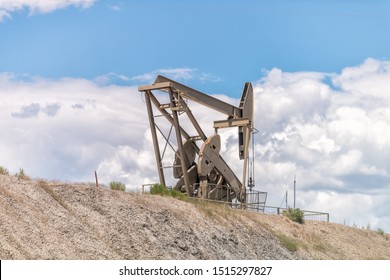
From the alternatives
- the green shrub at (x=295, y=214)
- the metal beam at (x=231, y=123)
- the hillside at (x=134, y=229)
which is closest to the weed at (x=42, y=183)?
the hillside at (x=134, y=229)

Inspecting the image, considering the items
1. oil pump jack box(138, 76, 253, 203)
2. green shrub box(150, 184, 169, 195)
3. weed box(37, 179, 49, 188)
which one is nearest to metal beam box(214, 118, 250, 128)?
oil pump jack box(138, 76, 253, 203)

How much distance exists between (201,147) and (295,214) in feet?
22.5

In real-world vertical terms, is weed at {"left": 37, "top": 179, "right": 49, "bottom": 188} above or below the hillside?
above

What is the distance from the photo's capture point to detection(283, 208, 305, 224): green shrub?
38188mm

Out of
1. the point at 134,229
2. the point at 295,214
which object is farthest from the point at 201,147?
the point at 134,229

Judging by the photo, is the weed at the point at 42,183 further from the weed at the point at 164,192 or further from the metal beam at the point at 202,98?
the metal beam at the point at 202,98

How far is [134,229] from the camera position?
2530cm

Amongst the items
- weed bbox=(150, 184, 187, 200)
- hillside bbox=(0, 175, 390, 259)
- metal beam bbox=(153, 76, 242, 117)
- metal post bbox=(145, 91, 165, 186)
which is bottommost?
hillside bbox=(0, 175, 390, 259)

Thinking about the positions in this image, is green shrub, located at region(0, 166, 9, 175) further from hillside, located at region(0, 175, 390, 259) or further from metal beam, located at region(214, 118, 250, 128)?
metal beam, located at region(214, 118, 250, 128)

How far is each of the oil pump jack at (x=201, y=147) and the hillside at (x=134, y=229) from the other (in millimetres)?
2712

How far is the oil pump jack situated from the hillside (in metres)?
2.71

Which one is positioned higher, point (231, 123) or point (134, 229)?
point (231, 123)

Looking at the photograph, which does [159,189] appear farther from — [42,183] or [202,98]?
[42,183]

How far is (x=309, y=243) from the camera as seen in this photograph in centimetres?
3459
